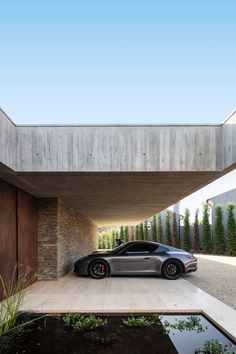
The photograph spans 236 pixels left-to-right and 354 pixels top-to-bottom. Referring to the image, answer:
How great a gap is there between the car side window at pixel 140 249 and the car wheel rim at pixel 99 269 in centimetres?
82

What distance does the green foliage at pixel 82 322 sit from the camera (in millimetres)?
4578

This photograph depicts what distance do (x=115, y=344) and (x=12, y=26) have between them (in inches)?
288

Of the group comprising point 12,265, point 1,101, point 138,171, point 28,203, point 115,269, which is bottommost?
point 115,269

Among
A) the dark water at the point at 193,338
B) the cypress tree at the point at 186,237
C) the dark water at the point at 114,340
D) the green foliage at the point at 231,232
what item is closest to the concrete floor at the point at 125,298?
the dark water at the point at 193,338

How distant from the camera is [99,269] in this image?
9.90 metres

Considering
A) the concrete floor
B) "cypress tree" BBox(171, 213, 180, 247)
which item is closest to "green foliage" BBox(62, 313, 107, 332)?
the concrete floor

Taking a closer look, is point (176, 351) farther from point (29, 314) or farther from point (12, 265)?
point (12, 265)

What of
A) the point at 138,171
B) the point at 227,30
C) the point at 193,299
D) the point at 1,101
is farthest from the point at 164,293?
the point at 227,30

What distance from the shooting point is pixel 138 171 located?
19.5 feet

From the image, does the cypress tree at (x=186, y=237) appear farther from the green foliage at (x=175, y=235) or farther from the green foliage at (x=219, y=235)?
the green foliage at (x=219, y=235)

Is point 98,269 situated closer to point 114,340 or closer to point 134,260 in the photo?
point 134,260

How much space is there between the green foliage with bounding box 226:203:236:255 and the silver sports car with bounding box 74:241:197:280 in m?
9.67

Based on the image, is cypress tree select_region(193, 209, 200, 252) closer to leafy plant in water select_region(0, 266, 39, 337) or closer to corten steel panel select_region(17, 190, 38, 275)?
corten steel panel select_region(17, 190, 38, 275)

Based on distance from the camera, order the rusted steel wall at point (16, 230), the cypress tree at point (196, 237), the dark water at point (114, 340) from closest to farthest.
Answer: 1. the dark water at point (114, 340)
2. the rusted steel wall at point (16, 230)
3. the cypress tree at point (196, 237)
